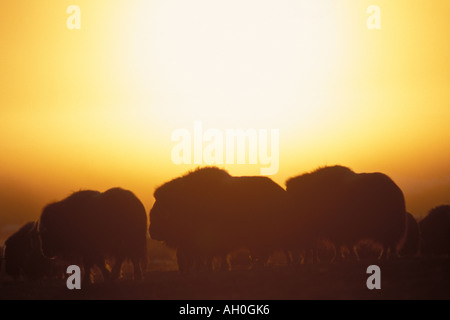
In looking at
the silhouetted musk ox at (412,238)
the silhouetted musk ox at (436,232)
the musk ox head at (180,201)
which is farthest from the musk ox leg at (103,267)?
the silhouetted musk ox at (436,232)

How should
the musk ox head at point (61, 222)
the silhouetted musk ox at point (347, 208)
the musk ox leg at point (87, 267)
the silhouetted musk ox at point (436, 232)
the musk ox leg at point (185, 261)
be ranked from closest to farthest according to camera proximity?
the musk ox leg at point (87, 267), the musk ox head at point (61, 222), the silhouetted musk ox at point (347, 208), the musk ox leg at point (185, 261), the silhouetted musk ox at point (436, 232)

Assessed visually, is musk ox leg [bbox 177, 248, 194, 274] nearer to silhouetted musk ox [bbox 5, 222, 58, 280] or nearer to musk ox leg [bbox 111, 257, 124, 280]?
musk ox leg [bbox 111, 257, 124, 280]

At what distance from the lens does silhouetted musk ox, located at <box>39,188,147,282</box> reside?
2336 cm

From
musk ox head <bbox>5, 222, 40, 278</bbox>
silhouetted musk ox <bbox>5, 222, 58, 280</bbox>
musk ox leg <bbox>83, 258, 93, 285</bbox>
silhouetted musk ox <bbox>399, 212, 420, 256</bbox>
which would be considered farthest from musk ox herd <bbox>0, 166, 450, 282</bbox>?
musk ox head <bbox>5, 222, 40, 278</bbox>

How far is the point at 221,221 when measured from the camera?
2458 centimetres

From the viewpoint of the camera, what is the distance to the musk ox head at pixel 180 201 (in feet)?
82.8

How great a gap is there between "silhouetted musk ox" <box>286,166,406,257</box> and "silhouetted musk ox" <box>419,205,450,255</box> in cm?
821

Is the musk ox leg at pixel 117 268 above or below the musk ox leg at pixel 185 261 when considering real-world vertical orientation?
above

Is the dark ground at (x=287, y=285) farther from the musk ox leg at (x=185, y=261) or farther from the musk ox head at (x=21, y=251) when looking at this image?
the musk ox head at (x=21, y=251)

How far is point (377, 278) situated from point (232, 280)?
3.81 meters

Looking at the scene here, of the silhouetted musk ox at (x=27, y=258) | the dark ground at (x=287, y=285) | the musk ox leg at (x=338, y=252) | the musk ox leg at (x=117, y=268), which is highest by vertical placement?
the dark ground at (x=287, y=285)

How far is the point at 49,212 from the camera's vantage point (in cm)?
2467
